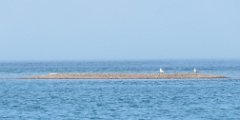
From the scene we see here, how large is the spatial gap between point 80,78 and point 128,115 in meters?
54.4

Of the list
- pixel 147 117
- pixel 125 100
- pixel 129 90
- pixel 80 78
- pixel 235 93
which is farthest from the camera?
pixel 80 78

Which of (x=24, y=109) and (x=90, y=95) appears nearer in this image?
(x=24, y=109)

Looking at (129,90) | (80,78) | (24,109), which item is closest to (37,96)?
(129,90)

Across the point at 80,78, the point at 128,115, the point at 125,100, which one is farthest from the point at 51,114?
the point at 80,78

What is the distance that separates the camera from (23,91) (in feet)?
246

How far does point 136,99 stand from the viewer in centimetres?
6159

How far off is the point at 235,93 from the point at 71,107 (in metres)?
19.1

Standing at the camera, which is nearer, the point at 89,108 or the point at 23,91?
the point at 89,108

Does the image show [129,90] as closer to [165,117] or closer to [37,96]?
[37,96]

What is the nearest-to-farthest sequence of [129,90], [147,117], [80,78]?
[147,117], [129,90], [80,78]

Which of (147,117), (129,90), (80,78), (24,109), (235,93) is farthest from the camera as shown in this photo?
(80,78)

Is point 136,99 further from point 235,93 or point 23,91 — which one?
point 23,91

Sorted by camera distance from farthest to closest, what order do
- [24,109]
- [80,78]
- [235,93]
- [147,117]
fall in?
[80,78]
[235,93]
[24,109]
[147,117]

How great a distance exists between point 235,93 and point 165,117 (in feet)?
73.7
